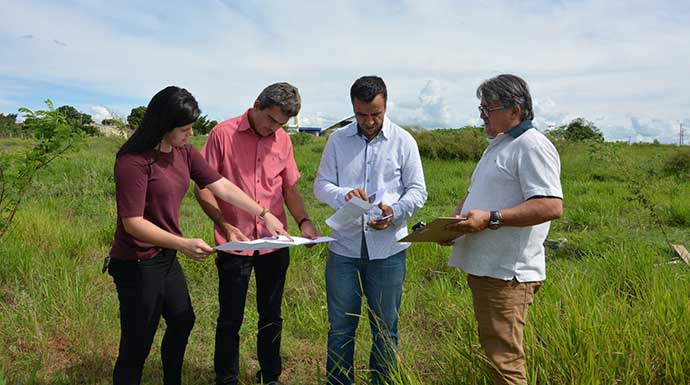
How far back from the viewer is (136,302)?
2457 millimetres

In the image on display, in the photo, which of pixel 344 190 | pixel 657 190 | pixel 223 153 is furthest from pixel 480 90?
pixel 657 190

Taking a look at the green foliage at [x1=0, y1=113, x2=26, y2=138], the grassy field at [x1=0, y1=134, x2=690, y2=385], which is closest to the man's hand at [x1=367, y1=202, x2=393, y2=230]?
the grassy field at [x1=0, y1=134, x2=690, y2=385]

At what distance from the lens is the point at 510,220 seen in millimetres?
1954

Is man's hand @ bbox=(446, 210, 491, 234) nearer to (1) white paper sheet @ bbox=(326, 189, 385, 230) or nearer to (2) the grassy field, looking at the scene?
(1) white paper sheet @ bbox=(326, 189, 385, 230)

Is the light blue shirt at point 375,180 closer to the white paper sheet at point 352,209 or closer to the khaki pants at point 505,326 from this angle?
the white paper sheet at point 352,209

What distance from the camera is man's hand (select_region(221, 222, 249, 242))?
282 cm

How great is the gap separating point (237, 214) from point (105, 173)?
32.5 feet

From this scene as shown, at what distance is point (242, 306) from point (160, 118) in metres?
1.19

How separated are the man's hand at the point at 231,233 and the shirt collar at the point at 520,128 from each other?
1523 millimetres

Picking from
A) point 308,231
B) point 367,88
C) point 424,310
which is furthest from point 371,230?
point 424,310

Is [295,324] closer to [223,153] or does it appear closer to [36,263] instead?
[223,153]

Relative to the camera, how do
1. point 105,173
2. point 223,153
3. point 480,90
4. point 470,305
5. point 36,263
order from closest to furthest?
1. point 480,90
2. point 223,153
3. point 470,305
4. point 36,263
5. point 105,173

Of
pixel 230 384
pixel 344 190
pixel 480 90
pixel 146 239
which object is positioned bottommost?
pixel 230 384

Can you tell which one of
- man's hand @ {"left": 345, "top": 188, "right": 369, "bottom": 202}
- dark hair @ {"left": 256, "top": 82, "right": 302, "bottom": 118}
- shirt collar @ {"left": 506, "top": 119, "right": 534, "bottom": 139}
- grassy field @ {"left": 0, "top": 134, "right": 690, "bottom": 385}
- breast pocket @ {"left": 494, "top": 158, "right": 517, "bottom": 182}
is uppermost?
dark hair @ {"left": 256, "top": 82, "right": 302, "bottom": 118}
